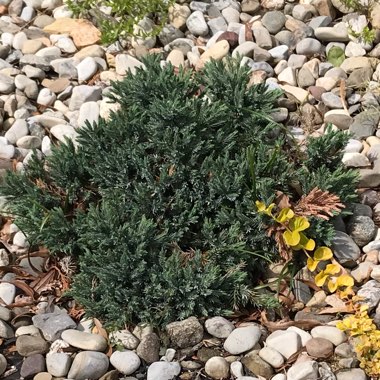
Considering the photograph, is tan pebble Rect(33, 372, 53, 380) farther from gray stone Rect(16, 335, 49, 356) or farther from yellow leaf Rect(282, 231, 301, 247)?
yellow leaf Rect(282, 231, 301, 247)

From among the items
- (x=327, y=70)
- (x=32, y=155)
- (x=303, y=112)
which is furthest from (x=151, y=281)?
(x=327, y=70)

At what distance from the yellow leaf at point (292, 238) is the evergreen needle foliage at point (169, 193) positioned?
0.15m

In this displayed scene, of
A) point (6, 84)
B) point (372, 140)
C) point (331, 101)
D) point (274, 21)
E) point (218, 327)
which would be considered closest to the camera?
point (218, 327)

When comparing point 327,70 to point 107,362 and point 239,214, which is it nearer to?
point 239,214

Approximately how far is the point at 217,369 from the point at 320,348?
425 mm

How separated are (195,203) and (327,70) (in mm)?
1368

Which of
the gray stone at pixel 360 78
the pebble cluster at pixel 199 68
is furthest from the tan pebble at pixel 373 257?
the gray stone at pixel 360 78

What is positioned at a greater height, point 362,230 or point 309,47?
point 309,47

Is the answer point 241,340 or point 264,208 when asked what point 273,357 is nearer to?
point 241,340

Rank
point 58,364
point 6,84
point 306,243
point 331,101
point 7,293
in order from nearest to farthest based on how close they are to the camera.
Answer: point 58,364
point 306,243
point 7,293
point 331,101
point 6,84

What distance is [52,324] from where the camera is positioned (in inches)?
134

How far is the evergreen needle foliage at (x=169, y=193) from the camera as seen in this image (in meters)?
3.34

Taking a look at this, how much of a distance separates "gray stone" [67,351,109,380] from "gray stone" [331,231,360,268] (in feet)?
3.72

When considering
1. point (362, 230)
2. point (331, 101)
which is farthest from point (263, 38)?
point (362, 230)
